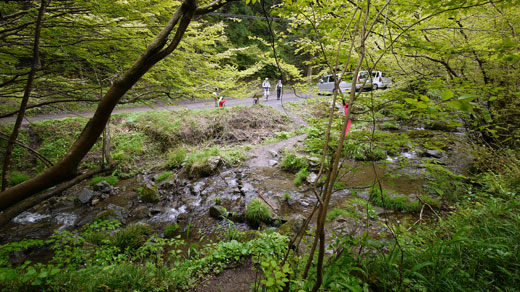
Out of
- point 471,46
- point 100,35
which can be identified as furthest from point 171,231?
point 471,46

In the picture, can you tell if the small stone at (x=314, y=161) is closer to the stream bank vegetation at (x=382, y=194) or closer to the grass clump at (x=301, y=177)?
the stream bank vegetation at (x=382, y=194)

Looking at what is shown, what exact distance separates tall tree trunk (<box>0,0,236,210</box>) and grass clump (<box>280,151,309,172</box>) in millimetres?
6311

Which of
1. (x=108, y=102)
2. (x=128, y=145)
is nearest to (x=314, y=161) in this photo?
(x=108, y=102)

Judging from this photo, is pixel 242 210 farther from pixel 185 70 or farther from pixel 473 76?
pixel 473 76

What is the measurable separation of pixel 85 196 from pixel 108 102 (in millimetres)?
6567

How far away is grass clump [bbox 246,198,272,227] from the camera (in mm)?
4715

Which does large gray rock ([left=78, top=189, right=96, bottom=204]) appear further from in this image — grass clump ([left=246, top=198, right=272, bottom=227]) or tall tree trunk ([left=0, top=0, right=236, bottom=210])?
tall tree trunk ([left=0, top=0, right=236, bottom=210])

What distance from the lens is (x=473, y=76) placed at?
4609mm

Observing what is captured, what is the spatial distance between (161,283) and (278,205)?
337 cm

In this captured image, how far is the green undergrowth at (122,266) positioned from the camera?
6.48ft

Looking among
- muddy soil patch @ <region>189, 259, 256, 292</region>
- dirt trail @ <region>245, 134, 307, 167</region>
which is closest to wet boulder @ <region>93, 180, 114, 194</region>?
dirt trail @ <region>245, 134, 307, 167</region>

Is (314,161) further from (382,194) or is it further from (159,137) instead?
(159,137)

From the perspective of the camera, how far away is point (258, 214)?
15.6ft

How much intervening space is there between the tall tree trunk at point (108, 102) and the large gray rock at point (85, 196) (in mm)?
5580
